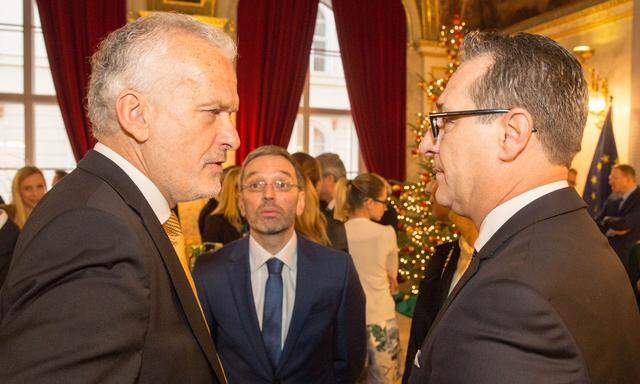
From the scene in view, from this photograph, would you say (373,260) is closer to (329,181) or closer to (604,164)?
(329,181)

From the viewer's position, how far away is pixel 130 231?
119 cm

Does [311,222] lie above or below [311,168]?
below

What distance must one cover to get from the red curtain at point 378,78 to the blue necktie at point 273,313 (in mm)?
8613

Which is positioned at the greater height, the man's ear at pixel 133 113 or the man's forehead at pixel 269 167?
the man's ear at pixel 133 113

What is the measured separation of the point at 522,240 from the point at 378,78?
10.1 meters

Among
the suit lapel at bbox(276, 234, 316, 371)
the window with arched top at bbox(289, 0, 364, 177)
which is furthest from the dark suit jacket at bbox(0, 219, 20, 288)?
the window with arched top at bbox(289, 0, 364, 177)

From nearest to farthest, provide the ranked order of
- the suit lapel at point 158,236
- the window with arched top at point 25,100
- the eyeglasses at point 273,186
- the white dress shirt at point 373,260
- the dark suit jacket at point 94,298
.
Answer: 1. the dark suit jacket at point 94,298
2. the suit lapel at point 158,236
3. the eyeglasses at point 273,186
4. the white dress shirt at point 373,260
5. the window with arched top at point 25,100

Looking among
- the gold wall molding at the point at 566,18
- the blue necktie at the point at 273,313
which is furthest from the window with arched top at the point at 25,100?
the gold wall molding at the point at 566,18

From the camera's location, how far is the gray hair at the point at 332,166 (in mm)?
5465

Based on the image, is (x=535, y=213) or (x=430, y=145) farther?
(x=430, y=145)

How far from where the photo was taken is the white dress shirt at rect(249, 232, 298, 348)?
99.7 inches

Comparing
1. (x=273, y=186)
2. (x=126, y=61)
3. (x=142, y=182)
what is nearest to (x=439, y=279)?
(x=273, y=186)

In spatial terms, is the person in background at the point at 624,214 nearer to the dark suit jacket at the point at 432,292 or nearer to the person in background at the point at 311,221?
the person in background at the point at 311,221

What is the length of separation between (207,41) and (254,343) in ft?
4.46
